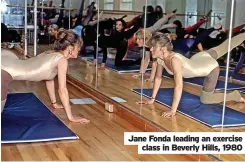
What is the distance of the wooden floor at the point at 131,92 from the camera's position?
3.61m

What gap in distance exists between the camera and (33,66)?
379 centimetres

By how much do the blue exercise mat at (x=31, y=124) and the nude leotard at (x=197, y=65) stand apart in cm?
132

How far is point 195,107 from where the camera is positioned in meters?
4.29

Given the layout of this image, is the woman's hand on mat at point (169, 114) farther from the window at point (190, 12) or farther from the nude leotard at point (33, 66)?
the window at point (190, 12)

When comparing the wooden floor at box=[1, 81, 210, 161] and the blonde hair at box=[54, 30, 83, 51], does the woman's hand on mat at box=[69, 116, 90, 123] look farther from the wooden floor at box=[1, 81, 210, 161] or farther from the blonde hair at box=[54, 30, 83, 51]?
the blonde hair at box=[54, 30, 83, 51]

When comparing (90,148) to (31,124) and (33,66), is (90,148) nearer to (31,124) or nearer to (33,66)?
(31,124)

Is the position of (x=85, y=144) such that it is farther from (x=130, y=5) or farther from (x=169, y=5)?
(x=169, y=5)

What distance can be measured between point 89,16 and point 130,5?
86 cm

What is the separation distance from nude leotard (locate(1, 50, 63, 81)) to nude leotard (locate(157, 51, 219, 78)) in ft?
3.75

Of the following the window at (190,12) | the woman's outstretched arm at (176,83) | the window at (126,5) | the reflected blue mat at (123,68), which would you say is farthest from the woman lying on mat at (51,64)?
the window at (190,12)

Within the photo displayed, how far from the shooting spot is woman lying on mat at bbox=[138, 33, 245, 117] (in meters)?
3.89

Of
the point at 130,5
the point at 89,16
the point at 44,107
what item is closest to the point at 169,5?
the point at 130,5

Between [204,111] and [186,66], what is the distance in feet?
1.62

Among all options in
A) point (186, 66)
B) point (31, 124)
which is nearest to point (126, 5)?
point (186, 66)
